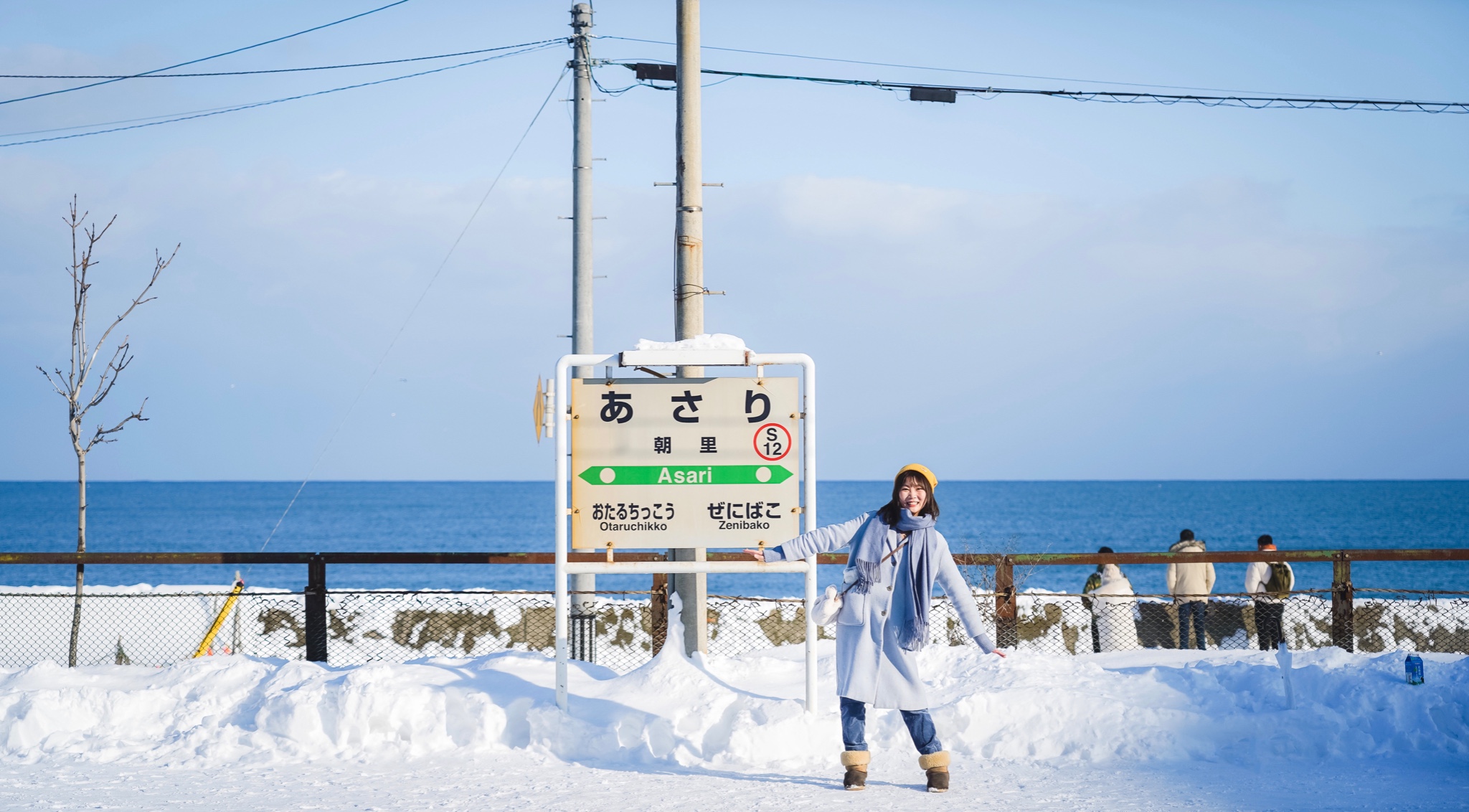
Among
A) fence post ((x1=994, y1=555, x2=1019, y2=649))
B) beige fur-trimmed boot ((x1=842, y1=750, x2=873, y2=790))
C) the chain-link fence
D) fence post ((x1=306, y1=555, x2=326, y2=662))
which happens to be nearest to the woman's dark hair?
beige fur-trimmed boot ((x1=842, y1=750, x2=873, y2=790))

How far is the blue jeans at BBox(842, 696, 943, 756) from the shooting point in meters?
5.52

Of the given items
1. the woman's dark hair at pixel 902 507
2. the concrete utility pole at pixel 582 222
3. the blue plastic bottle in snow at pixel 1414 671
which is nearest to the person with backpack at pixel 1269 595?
the blue plastic bottle in snow at pixel 1414 671

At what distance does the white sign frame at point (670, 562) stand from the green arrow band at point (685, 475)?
0.17 meters

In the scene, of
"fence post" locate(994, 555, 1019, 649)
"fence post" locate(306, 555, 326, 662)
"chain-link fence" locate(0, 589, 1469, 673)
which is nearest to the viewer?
"fence post" locate(306, 555, 326, 662)

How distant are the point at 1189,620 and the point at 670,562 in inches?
282

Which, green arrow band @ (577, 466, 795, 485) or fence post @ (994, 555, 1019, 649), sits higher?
green arrow band @ (577, 466, 795, 485)

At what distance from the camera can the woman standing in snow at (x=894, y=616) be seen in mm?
5480

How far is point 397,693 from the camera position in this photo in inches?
255

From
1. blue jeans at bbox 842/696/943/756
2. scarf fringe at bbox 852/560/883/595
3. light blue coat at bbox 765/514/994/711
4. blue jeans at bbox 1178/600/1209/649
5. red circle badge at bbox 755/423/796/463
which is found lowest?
blue jeans at bbox 1178/600/1209/649

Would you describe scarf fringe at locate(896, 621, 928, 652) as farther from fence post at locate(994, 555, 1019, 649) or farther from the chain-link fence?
the chain-link fence

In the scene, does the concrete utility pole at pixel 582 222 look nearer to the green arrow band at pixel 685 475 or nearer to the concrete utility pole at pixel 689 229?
the concrete utility pole at pixel 689 229

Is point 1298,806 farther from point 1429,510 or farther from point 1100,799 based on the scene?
point 1429,510

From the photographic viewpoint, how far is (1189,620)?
11617 millimetres

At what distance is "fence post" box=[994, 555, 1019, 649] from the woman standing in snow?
273 centimetres
